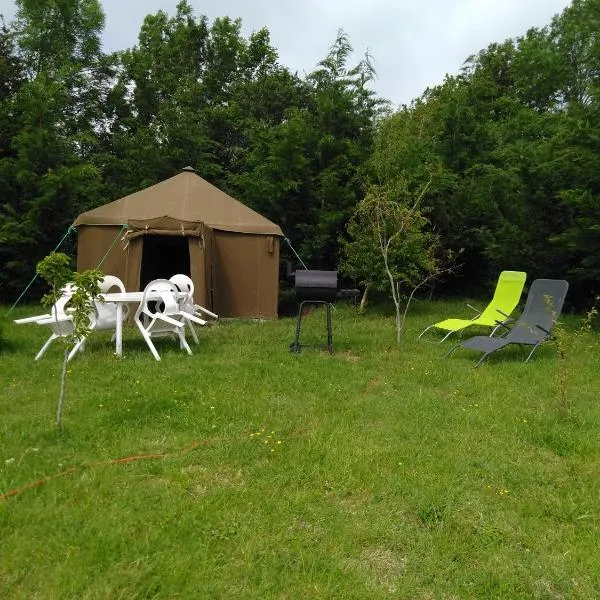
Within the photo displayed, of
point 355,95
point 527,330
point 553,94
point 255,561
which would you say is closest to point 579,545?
point 255,561

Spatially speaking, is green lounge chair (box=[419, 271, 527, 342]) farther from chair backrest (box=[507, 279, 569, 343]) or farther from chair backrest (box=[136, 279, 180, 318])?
chair backrest (box=[136, 279, 180, 318])

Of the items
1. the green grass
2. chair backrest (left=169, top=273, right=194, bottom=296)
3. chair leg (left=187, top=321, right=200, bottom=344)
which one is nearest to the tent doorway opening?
chair backrest (left=169, top=273, right=194, bottom=296)

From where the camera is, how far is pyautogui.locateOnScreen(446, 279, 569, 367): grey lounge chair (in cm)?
622

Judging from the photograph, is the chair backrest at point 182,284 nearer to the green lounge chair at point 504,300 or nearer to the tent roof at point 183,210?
the tent roof at point 183,210

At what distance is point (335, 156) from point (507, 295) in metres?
6.24

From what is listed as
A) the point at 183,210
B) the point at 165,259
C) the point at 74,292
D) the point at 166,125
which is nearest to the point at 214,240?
the point at 183,210

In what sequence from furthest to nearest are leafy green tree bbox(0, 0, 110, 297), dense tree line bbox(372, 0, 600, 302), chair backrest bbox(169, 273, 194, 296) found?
leafy green tree bbox(0, 0, 110, 297)
dense tree line bbox(372, 0, 600, 302)
chair backrest bbox(169, 273, 194, 296)

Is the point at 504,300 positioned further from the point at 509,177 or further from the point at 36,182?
the point at 36,182

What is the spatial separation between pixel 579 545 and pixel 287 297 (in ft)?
34.5

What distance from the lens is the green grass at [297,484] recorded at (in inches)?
89.3

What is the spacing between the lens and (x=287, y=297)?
42.2ft

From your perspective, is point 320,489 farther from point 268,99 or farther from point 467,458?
point 268,99

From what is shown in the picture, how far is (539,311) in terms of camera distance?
7.03m

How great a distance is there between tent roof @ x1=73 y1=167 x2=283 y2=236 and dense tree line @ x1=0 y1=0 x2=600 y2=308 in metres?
1.87
